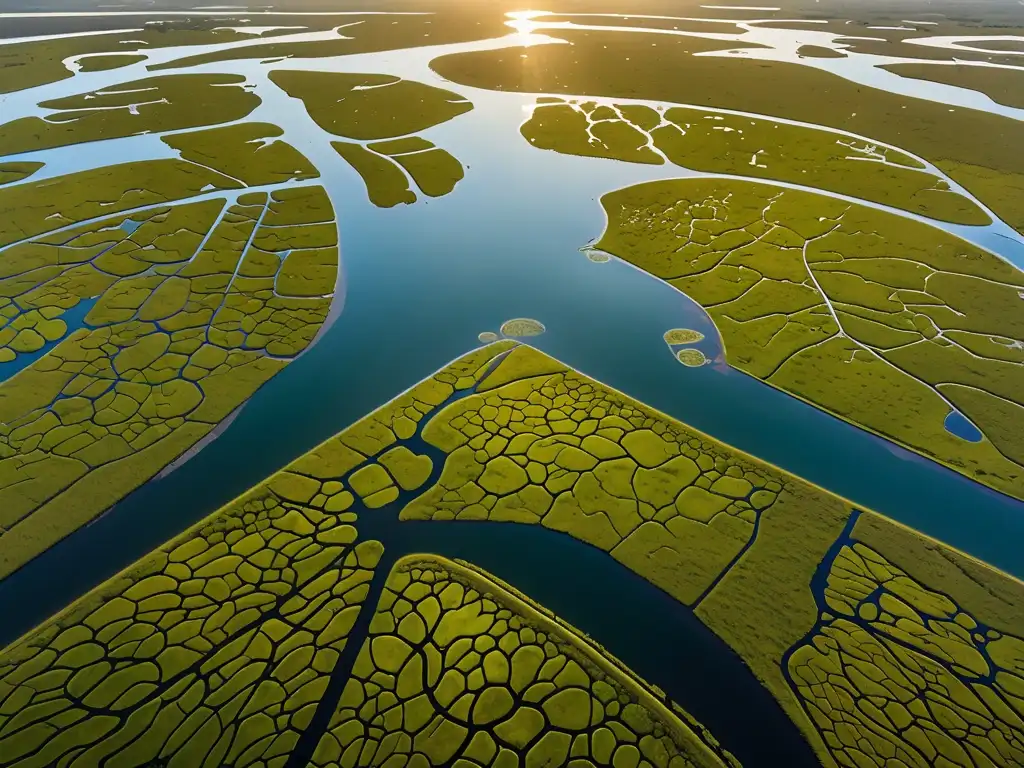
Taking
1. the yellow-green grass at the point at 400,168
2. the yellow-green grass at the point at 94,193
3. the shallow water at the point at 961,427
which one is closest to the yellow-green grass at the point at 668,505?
the shallow water at the point at 961,427

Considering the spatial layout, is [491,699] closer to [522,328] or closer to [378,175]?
[522,328]

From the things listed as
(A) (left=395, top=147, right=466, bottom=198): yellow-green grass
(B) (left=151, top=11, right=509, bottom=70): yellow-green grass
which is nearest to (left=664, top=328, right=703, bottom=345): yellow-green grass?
(A) (left=395, top=147, right=466, bottom=198): yellow-green grass

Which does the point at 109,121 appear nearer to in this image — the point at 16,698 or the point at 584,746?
the point at 16,698

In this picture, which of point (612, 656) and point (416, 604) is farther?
point (416, 604)

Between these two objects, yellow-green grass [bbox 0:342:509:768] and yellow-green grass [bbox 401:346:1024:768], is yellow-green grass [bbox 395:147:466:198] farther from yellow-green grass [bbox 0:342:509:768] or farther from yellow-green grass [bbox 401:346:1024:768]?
yellow-green grass [bbox 0:342:509:768]

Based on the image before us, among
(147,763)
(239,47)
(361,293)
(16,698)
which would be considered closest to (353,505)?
(147,763)

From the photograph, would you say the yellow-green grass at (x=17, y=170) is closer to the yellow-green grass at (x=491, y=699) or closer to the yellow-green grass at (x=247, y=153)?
the yellow-green grass at (x=247, y=153)
